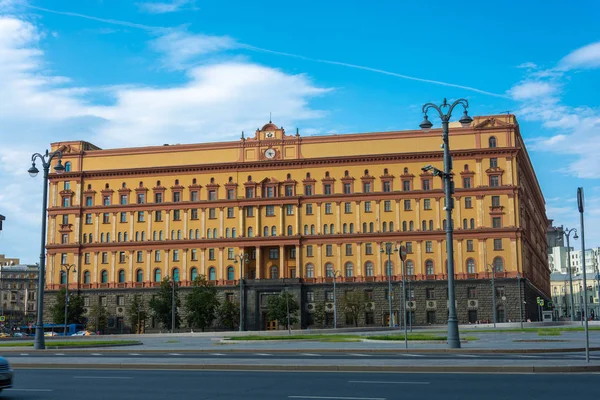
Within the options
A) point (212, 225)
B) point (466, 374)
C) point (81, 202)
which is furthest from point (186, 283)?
point (466, 374)

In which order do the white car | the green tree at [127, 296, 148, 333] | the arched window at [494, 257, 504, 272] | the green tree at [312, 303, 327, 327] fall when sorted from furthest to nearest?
the green tree at [127, 296, 148, 333], the green tree at [312, 303, 327, 327], the arched window at [494, 257, 504, 272], the white car

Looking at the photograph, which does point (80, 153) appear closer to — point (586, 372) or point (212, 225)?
point (212, 225)

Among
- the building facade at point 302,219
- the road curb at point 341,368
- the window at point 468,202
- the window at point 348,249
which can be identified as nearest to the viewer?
the road curb at point 341,368

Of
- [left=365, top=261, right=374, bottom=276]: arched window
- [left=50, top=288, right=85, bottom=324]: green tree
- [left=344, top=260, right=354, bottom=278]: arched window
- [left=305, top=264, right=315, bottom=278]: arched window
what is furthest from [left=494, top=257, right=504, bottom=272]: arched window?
[left=50, top=288, right=85, bottom=324]: green tree

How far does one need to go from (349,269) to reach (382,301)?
21.8 ft

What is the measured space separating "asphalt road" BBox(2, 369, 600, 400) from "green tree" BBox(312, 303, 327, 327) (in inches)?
3290

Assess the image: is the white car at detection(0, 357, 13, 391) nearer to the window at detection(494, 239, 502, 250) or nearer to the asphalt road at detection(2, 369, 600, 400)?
the asphalt road at detection(2, 369, 600, 400)

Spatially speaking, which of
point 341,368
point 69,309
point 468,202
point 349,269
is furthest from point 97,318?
point 341,368

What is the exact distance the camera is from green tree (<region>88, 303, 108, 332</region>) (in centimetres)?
11250

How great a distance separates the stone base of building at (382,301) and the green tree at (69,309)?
5.00m

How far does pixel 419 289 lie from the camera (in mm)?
105875

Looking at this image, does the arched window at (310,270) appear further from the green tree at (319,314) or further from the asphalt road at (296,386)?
the asphalt road at (296,386)

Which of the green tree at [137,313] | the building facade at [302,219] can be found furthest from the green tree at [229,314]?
the green tree at [137,313]

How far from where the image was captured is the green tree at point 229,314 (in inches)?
4228
